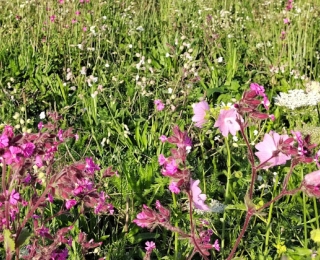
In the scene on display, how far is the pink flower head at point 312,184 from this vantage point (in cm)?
89

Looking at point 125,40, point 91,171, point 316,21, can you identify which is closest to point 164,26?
point 125,40

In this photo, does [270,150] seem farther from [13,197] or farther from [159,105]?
[159,105]

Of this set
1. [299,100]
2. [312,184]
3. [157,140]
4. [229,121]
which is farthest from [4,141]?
[299,100]

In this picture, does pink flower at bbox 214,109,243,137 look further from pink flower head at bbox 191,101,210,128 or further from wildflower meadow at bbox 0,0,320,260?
pink flower head at bbox 191,101,210,128

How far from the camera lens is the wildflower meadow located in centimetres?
99

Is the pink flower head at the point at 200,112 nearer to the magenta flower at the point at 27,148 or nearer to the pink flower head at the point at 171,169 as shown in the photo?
the pink flower head at the point at 171,169

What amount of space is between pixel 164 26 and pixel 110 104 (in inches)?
64.4

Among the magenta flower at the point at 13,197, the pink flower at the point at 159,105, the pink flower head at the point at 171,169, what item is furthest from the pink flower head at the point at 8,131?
the pink flower at the point at 159,105

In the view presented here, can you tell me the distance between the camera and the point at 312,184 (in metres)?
0.91

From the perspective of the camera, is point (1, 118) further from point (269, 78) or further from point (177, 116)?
point (269, 78)

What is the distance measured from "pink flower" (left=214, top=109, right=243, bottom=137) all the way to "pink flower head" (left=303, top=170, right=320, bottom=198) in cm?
16

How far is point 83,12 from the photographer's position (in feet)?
13.9

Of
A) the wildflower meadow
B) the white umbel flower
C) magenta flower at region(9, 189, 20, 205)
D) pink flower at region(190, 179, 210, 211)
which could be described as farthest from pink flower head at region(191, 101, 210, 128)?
the white umbel flower

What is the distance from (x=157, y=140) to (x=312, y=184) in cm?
151
